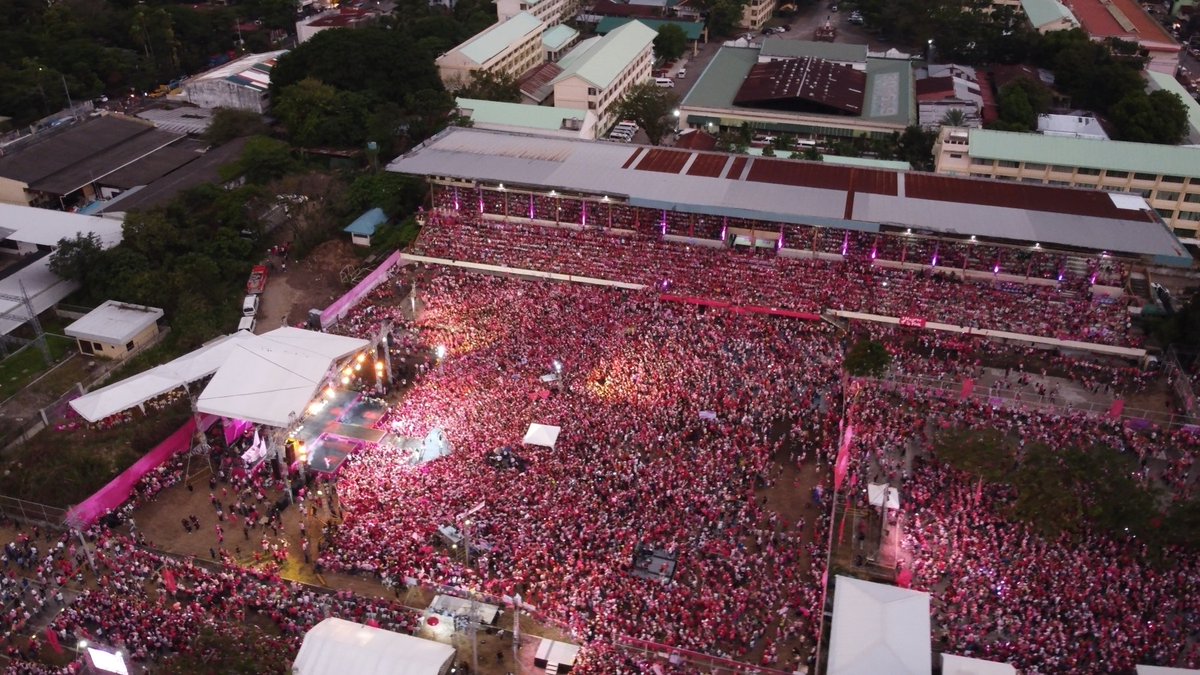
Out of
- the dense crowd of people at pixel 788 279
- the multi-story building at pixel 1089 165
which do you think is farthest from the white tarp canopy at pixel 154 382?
the multi-story building at pixel 1089 165

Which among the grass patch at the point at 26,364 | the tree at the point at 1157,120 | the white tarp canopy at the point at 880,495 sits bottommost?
the grass patch at the point at 26,364

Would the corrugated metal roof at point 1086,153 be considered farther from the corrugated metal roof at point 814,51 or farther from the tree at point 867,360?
the corrugated metal roof at point 814,51

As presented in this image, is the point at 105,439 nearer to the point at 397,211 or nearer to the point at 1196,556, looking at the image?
the point at 397,211

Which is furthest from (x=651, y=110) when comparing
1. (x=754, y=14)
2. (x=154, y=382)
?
(x=754, y=14)

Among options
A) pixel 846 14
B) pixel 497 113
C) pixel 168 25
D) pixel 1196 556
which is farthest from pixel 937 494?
pixel 846 14

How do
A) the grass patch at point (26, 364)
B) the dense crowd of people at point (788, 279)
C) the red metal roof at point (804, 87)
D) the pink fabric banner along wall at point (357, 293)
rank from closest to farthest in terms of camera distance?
the grass patch at point (26, 364) < the dense crowd of people at point (788, 279) < the pink fabric banner along wall at point (357, 293) < the red metal roof at point (804, 87)

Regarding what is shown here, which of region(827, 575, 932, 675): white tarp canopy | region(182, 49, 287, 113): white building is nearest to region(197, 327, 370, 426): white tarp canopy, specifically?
region(827, 575, 932, 675): white tarp canopy

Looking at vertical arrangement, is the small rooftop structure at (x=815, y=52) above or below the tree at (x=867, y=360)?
above
